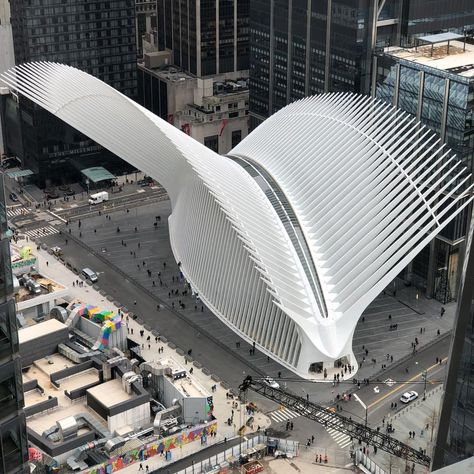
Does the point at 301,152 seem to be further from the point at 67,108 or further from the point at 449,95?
the point at 67,108

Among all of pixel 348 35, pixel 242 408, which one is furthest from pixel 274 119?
pixel 242 408

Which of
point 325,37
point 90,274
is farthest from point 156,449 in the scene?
point 325,37

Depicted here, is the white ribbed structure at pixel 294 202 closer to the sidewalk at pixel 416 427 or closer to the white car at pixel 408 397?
the white car at pixel 408 397

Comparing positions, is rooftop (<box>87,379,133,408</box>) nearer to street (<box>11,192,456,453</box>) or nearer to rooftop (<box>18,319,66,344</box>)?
rooftop (<box>18,319,66,344</box>)

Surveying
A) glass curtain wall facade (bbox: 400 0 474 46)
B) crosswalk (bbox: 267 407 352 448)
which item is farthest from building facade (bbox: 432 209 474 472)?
glass curtain wall facade (bbox: 400 0 474 46)

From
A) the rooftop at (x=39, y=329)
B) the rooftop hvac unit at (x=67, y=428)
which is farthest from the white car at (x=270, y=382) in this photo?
the rooftop at (x=39, y=329)
